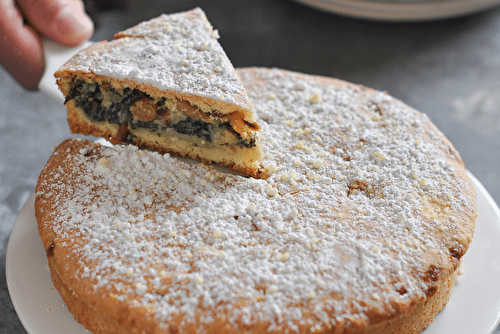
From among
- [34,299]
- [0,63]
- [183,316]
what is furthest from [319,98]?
[0,63]

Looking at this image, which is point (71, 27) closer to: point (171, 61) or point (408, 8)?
point (171, 61)

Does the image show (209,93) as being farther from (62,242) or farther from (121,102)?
(62,242)

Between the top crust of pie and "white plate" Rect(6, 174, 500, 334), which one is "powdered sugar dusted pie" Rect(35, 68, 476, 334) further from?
the top crust of pie

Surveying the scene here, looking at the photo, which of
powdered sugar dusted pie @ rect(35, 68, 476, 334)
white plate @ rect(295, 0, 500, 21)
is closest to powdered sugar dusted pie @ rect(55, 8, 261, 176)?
powdered sugar dusted pie @ rect(35, 68, 476, 334)

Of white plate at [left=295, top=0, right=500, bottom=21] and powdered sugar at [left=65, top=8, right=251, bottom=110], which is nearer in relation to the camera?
powdered sugar at [left=65, top=8, right=251, bottom=110]

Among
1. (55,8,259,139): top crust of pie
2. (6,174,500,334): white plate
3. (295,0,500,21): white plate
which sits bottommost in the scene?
(6,174,500,334): white plate

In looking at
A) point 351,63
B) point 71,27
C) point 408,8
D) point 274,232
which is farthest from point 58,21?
point 408,8

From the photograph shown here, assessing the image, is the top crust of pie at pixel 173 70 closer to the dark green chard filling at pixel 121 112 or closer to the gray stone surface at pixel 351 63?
the dark green chard filling at pixel 121 112
